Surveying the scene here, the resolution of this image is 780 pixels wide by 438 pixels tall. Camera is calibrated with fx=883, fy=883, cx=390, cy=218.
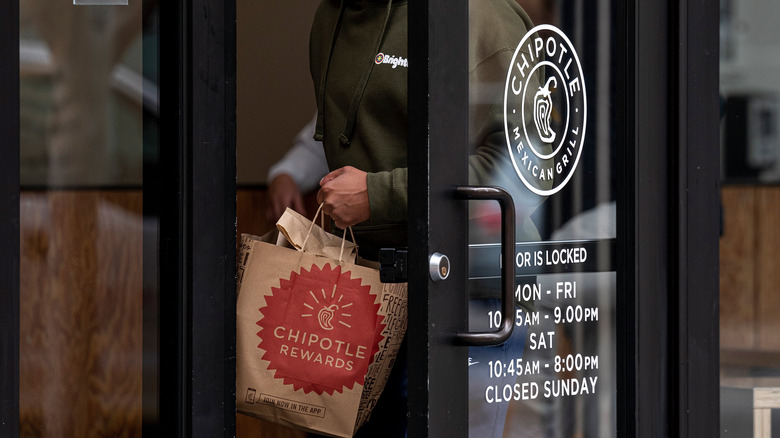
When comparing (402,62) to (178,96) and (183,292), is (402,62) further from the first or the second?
(183,292)

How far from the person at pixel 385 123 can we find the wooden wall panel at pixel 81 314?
49 cm

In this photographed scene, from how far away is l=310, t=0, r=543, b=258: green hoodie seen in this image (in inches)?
64.2

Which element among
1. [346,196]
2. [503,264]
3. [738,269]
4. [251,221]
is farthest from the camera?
[251,221]

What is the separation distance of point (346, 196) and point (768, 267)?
3.18 ft

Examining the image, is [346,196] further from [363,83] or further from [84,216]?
[84,216]

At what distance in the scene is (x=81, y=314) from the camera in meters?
1.86

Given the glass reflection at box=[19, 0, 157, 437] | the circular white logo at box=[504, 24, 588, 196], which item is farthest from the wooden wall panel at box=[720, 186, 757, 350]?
the glass reflection at box=[19, 0, 157, 437]

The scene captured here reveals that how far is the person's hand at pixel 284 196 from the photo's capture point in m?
2.20

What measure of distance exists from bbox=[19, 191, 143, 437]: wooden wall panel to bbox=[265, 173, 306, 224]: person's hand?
0.38 metres

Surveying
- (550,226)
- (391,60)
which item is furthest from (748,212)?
(391,60)

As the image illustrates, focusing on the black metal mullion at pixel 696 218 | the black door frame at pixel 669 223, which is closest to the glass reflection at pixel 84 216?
the black door frame at pixel 669 223

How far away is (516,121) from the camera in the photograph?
5.54ft

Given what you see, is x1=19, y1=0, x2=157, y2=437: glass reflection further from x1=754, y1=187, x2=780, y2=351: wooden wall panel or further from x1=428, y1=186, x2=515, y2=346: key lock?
x1=754, y1=187, x2=780, y2=351: wooden wall panel
